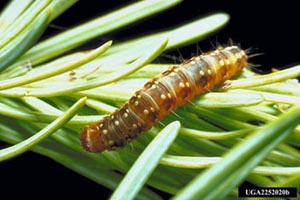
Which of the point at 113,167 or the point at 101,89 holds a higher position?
the point at 101,89

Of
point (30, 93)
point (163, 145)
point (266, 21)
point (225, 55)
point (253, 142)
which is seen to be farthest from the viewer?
point (266, 21)

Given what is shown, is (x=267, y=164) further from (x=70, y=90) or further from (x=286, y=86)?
(x=70, y=90)

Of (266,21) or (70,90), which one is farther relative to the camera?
(266,21)

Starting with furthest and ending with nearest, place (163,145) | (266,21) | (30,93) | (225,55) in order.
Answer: (266,21) → (225,55) → (30,93) → (163,145)

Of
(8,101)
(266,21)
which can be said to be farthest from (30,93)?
(266,21)
